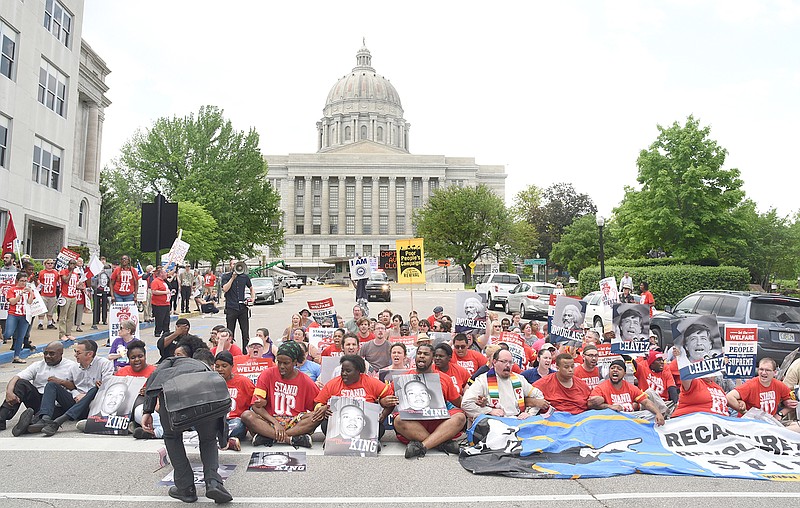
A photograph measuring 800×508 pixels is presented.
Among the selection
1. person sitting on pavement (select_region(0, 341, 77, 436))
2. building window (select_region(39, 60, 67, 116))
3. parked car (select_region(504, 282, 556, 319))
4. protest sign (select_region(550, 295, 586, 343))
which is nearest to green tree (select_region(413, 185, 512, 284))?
parked car (select_region(504, 282, 556, 319))

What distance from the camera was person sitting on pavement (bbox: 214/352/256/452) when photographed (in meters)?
6.97

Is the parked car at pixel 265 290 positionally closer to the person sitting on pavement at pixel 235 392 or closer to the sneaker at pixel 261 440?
the person sitting on pavement at pixel 235 392

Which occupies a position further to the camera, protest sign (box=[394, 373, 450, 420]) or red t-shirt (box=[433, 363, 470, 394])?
red t-shirt (box=[433, 363, 470, 394])

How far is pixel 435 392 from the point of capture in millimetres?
7051

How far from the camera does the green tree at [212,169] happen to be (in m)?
46.2

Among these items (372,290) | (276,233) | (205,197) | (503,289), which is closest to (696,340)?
(503,289)

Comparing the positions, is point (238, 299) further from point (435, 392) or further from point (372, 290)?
point (372, 290)

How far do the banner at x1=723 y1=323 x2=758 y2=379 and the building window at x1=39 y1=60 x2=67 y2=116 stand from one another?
28505 millimetres

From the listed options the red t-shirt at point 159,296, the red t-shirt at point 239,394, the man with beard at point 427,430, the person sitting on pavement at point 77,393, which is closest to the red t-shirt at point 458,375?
the man with beard at point 427,430

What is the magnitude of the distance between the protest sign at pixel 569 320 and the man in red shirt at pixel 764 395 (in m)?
4.46

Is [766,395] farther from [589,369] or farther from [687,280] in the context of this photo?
[687,280]

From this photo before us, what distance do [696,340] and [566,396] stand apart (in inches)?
73.0

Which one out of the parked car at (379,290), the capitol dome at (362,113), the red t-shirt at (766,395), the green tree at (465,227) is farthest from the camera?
the capitol dome at (362,113)

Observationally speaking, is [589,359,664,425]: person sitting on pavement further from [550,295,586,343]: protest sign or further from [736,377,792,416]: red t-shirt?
[550,295,586,343]: protest sign
